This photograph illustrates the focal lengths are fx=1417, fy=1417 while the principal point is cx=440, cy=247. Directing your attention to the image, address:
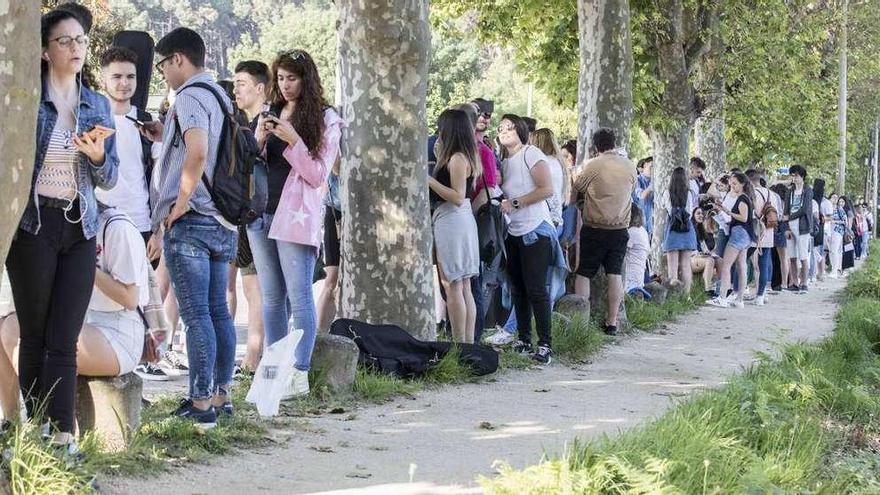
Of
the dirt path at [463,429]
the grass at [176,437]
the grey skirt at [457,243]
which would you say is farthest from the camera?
the grey skirt at [457,243]

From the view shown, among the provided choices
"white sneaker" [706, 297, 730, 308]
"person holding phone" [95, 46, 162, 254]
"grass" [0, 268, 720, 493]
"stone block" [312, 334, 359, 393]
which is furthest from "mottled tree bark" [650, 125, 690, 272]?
"person holding phone" [95, 46, 162, 254]

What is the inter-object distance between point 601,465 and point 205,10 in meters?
131

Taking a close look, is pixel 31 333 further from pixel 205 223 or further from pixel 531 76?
pixel 531 76

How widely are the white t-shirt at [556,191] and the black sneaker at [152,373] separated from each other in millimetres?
4326

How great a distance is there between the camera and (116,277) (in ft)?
21.5

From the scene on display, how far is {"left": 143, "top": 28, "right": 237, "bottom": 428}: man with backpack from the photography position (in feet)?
23.8

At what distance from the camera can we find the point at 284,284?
880 centimetres

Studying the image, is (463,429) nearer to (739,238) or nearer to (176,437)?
(176,437)

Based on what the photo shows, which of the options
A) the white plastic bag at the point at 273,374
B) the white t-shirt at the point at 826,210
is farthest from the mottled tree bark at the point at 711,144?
the white plastic bag at the point at 273,374

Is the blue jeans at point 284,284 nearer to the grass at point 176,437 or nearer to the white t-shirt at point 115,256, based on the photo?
the grass at point 176,437

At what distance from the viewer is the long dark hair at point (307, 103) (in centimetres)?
847

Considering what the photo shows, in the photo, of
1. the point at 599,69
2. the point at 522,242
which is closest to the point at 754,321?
the point at 599,69

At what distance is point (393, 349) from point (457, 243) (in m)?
1.31

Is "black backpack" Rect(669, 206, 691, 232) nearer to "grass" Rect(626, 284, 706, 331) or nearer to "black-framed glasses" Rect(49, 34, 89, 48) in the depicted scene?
"grass" Rect(626, 284, 706, 331)
